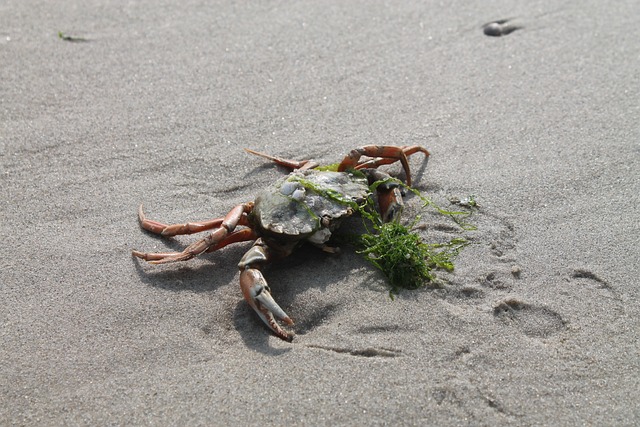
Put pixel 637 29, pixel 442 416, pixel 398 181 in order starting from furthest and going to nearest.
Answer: pixel 637 29
pixel 398 181
pixel 442 416

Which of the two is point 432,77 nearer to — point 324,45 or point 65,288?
point 324,45

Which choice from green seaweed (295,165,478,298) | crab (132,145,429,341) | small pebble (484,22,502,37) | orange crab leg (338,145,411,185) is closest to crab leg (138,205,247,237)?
crab (132,145,429,341)

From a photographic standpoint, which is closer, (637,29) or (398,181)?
(398,181)

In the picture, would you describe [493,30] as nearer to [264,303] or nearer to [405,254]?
[405,254]

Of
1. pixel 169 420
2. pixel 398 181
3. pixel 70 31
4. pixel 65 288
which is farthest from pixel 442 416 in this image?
pixel 70 31

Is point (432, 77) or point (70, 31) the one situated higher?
point (70, 31)
